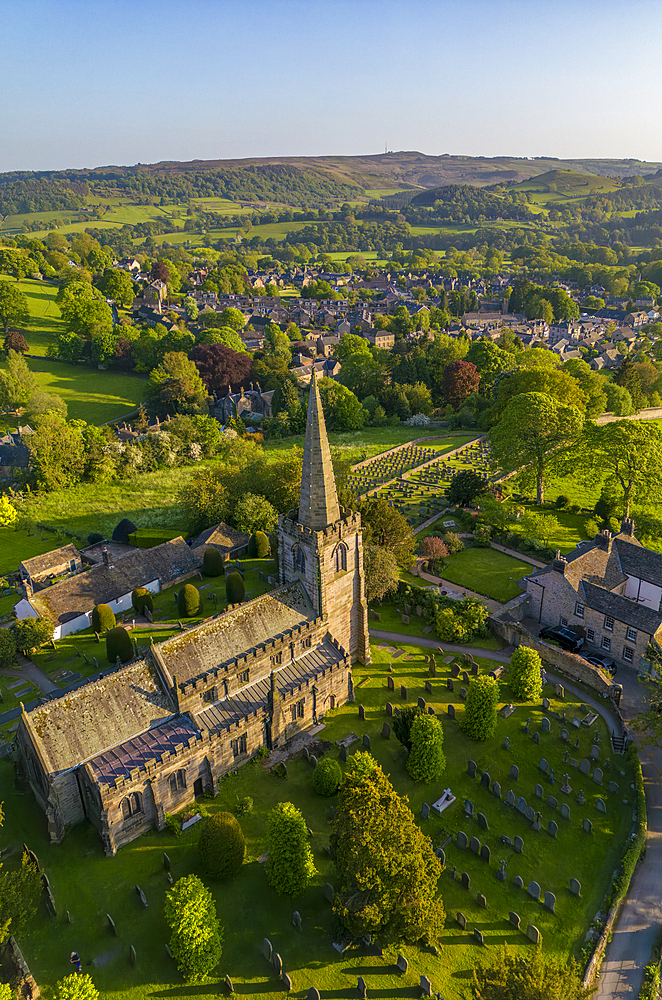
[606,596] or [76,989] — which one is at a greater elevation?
[606,596]

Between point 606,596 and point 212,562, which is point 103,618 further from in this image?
point 606,596

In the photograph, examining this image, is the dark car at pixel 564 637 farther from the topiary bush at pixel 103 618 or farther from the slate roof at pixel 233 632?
the topiary bush at pixel 103 618

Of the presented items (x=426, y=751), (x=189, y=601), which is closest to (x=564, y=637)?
(x=426, y=751)

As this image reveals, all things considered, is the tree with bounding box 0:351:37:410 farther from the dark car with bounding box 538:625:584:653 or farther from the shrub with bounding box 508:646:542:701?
the shrub with bounding box 508:646:542:701

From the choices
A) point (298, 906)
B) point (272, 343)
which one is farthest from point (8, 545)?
point (272, 343)

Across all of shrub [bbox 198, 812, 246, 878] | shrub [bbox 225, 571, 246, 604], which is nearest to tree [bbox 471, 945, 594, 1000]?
shrub [bbox 198, 812, 246, 878]

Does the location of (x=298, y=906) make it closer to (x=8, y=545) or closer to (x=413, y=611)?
(x=413, y=611)
